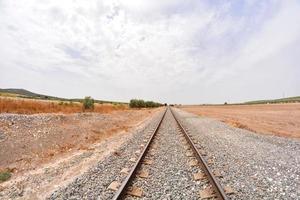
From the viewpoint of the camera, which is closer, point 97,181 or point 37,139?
point 97,181

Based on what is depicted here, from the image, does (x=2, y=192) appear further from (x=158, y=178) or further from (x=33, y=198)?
(x=158, y=178)

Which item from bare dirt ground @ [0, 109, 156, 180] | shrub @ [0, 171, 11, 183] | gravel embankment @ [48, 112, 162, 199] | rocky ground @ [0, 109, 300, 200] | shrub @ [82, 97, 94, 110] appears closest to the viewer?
gravel embankment @ [48, 112, 162, 199]

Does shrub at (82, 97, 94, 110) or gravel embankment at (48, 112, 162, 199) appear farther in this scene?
shrub at (82, 97, 94, 110)

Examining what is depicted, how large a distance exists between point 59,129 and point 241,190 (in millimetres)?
12166

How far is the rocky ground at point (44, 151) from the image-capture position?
23.3 ft

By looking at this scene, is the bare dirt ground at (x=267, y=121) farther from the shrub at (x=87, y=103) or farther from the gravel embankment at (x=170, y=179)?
the shrub at (x=87, y=103)

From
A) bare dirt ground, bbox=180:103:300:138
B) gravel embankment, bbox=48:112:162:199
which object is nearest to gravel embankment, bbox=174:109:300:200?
gravel embankment, bbox=48:112:162:199

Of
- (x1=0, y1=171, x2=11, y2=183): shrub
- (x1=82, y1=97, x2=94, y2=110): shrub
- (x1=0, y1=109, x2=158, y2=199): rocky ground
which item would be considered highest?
(x1=82, y1=97, x2=94, y2=110): shrub

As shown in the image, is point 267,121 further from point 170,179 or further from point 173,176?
point 170,179

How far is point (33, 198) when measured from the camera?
19.6 feet

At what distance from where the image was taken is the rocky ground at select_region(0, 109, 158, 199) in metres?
7.11

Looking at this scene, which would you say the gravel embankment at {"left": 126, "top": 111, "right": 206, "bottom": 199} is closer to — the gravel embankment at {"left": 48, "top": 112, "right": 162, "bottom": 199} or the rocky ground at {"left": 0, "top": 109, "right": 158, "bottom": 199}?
the gravel embankment at {"left": 48, "top": 112, "right": 162, "bottom": 199}

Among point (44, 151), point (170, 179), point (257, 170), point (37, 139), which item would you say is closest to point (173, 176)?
point (170, 179)

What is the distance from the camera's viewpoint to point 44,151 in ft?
40.4
